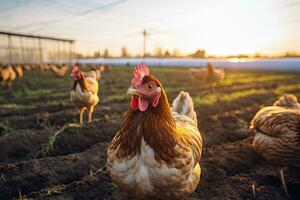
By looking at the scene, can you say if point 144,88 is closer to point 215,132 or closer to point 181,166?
point 181,166

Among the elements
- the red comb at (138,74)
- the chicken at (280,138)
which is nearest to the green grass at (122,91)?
the chicken at (280,138)

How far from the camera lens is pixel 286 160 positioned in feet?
11.2

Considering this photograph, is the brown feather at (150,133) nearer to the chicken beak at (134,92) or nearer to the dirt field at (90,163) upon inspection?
the chicken beak at (134,92)

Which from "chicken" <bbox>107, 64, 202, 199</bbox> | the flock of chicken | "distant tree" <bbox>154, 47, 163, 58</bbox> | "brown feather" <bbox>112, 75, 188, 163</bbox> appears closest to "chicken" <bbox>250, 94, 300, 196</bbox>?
the flock of chicken

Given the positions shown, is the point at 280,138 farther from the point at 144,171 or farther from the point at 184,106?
the point at 144,171

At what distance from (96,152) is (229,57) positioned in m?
51.6

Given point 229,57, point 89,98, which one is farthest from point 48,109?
point 229,57

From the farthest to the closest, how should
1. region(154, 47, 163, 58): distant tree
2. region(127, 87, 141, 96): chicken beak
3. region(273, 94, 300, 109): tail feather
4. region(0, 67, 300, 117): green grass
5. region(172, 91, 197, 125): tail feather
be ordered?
region(154, 47, 163, 58): distant tree
region(0, 67, 300, 117): green grass
region(273, 94, 300, 109): tail feather
region(172, 91, 197, 125): tail feather
region(127, 87, 141, 96): chicken beak

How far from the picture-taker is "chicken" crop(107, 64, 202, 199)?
2.18 metres

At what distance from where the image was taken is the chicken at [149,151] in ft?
7.16

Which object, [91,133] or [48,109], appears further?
[48,109]

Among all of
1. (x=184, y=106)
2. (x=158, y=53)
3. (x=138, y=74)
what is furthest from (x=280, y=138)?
(x=158, y=53)

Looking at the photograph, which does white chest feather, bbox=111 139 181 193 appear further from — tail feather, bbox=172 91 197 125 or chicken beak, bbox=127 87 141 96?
tail feather, bbox=172 91 197 125

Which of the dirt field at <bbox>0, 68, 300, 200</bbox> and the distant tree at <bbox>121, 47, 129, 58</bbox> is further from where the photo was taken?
the distant tree at <bbox>121, 47, 129, 58</bbox>
